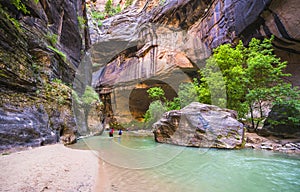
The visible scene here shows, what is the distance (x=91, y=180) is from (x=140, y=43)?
67.2ft

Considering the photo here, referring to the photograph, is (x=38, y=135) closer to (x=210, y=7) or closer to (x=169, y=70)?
(x=169, y=70)

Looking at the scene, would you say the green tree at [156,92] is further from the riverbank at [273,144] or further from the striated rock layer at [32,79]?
the riverbank at [273,144]

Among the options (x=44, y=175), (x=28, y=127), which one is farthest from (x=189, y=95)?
(x=44, y=175)

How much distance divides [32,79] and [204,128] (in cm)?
801

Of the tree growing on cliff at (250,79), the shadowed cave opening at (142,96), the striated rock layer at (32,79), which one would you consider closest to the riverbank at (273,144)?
the tree growing on cliff at (250,79)

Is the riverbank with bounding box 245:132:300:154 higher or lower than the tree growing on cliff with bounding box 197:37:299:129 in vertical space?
lower

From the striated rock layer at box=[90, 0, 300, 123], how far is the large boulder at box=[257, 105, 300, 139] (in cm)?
613

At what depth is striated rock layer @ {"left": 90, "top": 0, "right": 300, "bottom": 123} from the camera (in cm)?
1148

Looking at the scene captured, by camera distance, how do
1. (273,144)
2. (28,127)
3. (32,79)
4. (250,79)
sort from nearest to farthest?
(28,127) < (32,79) < (273,144) < (250,79)

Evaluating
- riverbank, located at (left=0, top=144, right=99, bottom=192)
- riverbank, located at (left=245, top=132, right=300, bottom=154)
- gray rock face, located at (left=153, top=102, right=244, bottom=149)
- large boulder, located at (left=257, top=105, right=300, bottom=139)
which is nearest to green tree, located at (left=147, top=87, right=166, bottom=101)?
gray rock face, located at (left=153, top=102, right=244, bottom=149)

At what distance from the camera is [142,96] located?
24.2 meters

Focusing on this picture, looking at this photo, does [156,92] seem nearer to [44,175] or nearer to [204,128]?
[204,128]

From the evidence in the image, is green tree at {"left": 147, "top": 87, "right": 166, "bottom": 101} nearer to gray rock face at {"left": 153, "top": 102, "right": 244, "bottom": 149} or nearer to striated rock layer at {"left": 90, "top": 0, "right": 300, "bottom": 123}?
striated rock layer at {"left": 90, "top": 0, "right": 300, "bottom": 123}

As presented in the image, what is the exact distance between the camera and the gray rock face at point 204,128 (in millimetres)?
7641
